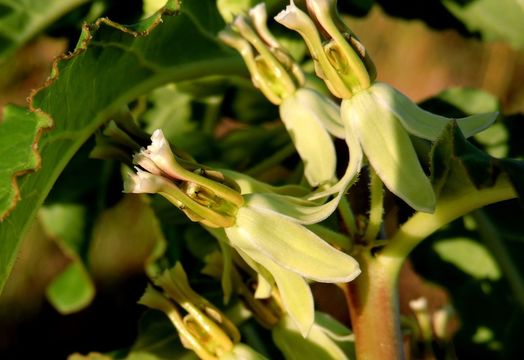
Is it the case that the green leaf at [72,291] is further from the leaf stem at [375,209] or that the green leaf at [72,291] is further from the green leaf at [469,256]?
the leaf stem at [375,209]

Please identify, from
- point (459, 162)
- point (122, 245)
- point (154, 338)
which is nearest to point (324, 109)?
point (459, 162)

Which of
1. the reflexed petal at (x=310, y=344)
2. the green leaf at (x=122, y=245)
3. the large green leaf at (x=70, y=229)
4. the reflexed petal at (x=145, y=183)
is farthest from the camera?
the green leaf at (x=122, y=245)

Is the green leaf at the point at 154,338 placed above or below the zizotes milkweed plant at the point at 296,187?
below

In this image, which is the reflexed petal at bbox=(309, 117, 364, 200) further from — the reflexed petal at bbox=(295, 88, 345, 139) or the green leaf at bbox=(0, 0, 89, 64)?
the green leaf at bbox=(0, 0, 89, 64)

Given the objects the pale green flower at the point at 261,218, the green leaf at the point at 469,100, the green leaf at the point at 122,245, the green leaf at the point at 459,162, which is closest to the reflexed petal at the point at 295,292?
the pale green flower at the point at 261,218

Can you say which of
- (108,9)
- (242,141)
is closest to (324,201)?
(242,141)

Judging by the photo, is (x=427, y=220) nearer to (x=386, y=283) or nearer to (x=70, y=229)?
(x=386, y=283)

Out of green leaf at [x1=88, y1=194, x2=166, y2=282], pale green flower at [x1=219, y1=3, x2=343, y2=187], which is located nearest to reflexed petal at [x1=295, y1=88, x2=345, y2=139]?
pale green flower at [x1=219, y1=3, x2=343, y2=187]

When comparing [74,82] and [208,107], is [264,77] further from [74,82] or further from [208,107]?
[208,107]
